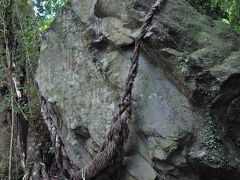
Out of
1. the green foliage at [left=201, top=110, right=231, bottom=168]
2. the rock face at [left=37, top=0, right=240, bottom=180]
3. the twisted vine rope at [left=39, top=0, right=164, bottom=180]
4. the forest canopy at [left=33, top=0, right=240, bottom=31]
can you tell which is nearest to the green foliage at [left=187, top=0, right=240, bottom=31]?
the forest canopy at [left=33, top=0, right=240, bottom=31]

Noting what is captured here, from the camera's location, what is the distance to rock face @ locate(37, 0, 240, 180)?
1731mm

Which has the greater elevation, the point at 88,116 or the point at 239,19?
the point at 239,19

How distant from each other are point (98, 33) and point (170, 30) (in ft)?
2.60

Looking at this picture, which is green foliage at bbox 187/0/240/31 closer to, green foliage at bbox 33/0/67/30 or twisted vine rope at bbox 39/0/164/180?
twisted vine rope at bbox 39/0/164/180

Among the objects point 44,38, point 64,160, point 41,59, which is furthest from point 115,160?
A: point 44,38

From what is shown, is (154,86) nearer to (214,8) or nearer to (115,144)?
(115,144)

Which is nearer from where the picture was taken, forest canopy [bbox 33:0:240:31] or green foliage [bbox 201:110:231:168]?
green foliage [bbox 201:110:231:168]

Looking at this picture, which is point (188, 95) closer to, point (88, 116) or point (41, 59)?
point (88, 116)

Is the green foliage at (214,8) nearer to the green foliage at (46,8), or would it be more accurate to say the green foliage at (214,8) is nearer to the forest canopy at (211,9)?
the forest canopy at (211,9)

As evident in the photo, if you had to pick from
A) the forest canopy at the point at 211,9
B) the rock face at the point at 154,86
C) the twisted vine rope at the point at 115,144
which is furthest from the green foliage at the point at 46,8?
the twisted vine rope at the point at 115,144

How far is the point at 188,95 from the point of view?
1838mm

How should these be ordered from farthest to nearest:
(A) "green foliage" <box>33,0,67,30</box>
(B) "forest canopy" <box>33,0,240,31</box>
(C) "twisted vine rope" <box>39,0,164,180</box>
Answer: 1. (A) "green foliage" <box>33,0,67,30</box>
2. (B) "forest canopy" <box>33,0,240,31</box>
3. (C) "twisted vine rope" <box>39,0,164,180</box>

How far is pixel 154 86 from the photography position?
200cm

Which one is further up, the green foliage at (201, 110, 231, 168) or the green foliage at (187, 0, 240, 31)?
the green foliage at (187, 0, 240, 31)
